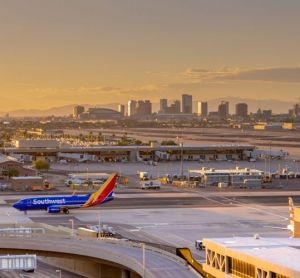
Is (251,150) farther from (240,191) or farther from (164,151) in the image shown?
(240,191)

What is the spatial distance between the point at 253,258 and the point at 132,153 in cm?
8850

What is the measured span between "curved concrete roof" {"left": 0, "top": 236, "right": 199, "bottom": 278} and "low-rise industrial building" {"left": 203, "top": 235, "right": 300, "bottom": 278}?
3.22ft

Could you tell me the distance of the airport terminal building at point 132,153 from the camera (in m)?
111

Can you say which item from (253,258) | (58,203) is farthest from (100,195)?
(253,258)

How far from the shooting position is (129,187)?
241ft

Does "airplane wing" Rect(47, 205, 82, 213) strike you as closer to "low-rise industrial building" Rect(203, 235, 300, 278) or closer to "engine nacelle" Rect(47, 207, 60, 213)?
"engine nacelle" Rect(47, 207, 60, 213)

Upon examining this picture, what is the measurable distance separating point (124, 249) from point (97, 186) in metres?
39.8

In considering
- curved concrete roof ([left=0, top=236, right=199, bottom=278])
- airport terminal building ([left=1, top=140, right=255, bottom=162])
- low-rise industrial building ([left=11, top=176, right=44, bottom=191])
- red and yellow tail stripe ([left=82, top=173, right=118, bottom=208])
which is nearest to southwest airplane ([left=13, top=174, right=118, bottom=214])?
red and yellow tail stripe ([left=82, top=173, right=118, bottom=208])

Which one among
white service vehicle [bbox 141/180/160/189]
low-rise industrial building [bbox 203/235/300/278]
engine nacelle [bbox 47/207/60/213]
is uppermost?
low-rise industrial building [bbox 203/235/300/278]

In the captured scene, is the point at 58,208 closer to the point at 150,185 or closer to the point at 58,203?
the point at 58,203

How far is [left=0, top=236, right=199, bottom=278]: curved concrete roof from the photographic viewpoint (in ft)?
94.1

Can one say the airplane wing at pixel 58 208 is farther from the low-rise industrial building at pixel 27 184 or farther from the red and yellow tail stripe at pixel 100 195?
the low-rise industrial building at pixel 27 184

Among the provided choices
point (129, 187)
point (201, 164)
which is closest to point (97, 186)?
point (129, 187)

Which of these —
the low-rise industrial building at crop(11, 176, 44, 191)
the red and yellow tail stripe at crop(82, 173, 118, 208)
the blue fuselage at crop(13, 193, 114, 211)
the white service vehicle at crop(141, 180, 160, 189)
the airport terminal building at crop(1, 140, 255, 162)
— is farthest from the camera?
the airport terminal building at crop(1, 140, 255, 162)
